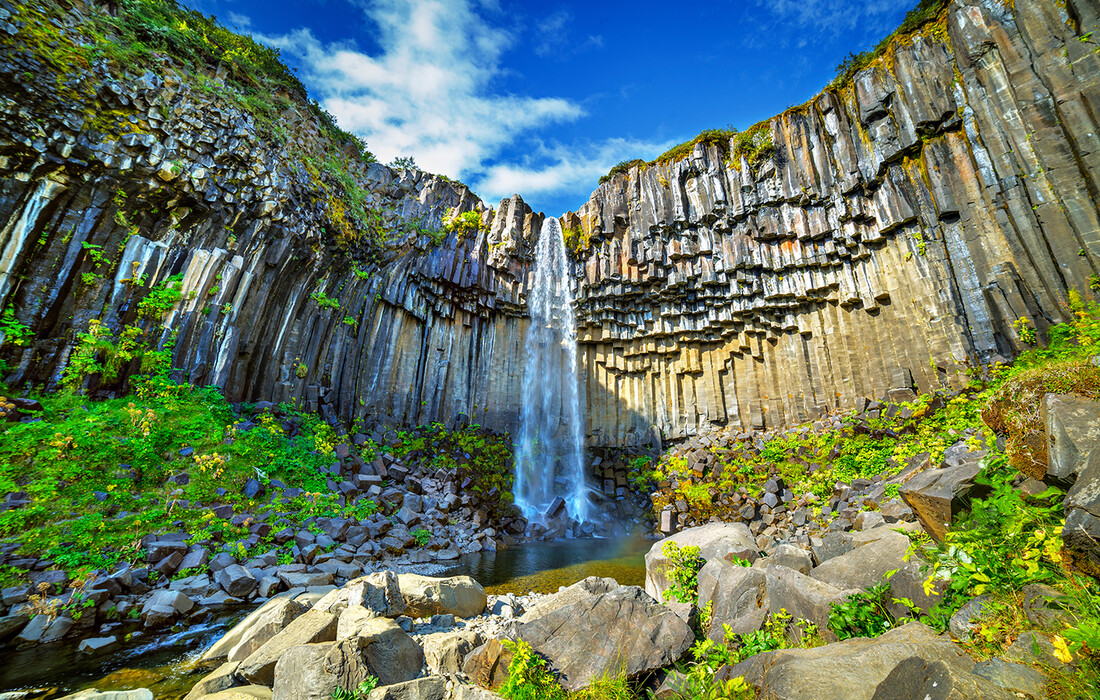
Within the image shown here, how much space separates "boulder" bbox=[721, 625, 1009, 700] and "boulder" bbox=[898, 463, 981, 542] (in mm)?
1353

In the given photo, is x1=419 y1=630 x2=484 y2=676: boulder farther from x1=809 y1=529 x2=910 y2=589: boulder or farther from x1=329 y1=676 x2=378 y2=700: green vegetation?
x1=809 y1=529 x2=910 y2=589: boulder

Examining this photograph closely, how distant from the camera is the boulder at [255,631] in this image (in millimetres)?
5367

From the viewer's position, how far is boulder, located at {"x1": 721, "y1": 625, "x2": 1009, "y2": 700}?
2.70m

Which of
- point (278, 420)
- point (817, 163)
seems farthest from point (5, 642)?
point (817, 163)

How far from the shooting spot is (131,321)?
1191 centimetres

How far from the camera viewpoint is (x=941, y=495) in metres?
4.10

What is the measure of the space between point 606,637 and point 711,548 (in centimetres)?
314

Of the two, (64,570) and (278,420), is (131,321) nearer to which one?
(278,420)

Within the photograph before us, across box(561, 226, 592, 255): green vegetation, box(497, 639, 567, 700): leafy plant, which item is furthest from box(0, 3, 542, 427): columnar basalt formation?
box(497, 639, 567, 700): leafy plant

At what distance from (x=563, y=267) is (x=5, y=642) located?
21529 mm

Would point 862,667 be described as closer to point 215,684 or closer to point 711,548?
point 711,548

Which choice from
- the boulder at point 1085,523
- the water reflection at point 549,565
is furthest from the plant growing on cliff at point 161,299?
the boulder at point 1085,523

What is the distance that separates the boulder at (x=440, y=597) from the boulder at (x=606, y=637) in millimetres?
2590

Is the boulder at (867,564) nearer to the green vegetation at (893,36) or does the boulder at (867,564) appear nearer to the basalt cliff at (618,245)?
the basalt cliff at (618,245)
